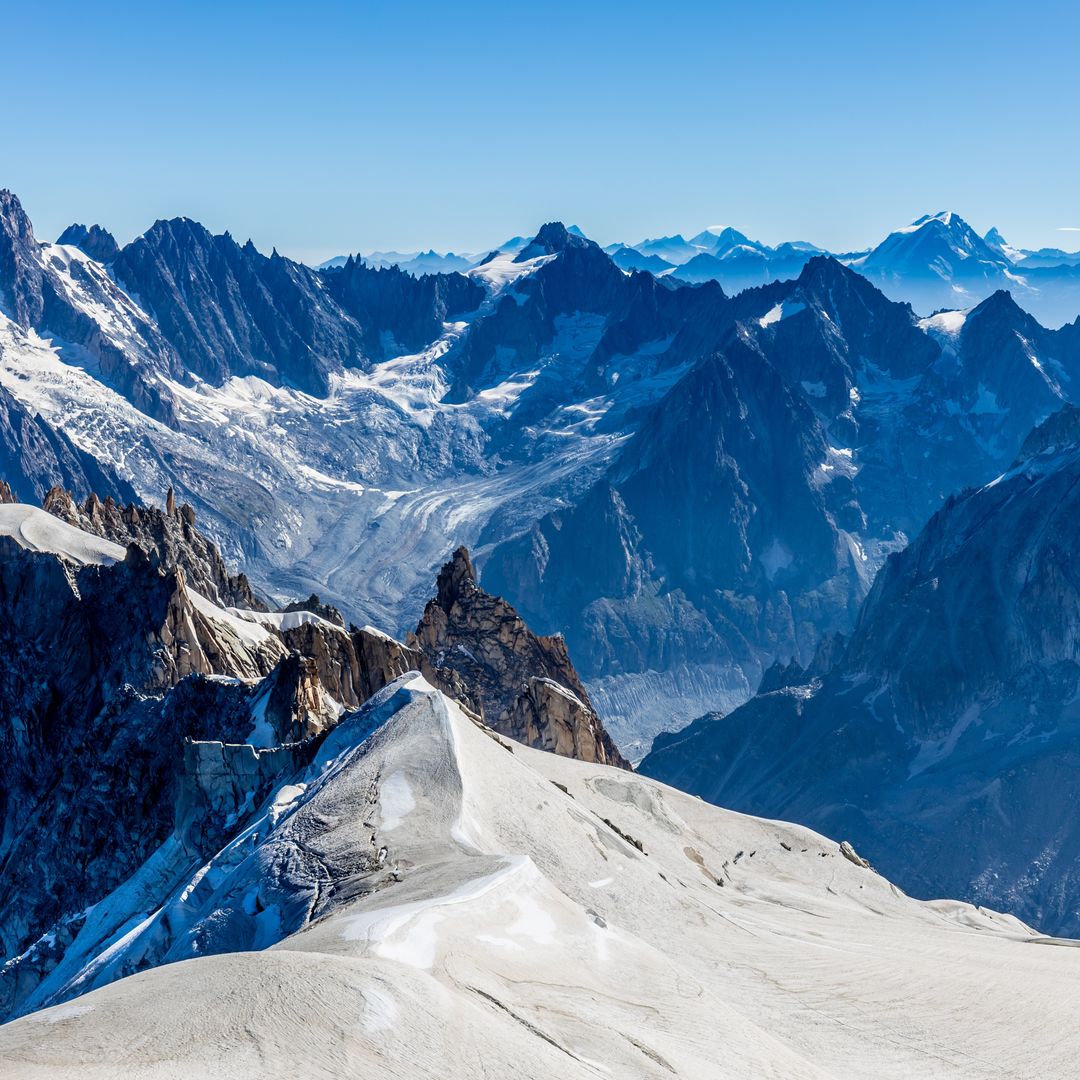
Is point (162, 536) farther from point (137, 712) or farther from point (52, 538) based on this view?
point (137, 712)

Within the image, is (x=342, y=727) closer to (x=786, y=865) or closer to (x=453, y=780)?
(x=453, y=780)

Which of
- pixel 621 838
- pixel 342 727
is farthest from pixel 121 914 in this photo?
pixel 621 838

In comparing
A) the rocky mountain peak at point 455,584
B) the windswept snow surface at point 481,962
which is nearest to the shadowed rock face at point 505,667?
the rocky mountain peak at point 455,584

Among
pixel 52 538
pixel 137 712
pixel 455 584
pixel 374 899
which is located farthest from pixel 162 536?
pixel 374 899

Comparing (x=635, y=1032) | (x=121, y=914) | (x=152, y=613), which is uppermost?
(x=152, y=613)

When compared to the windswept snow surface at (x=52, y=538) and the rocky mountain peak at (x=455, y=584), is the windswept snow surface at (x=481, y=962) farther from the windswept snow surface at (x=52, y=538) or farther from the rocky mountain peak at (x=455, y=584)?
the rocky mountain peak at (x=455, y=584)

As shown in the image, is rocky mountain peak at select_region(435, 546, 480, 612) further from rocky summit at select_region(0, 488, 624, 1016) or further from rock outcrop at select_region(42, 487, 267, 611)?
rock outcrop at select_region(42, 487, 267, 611)
